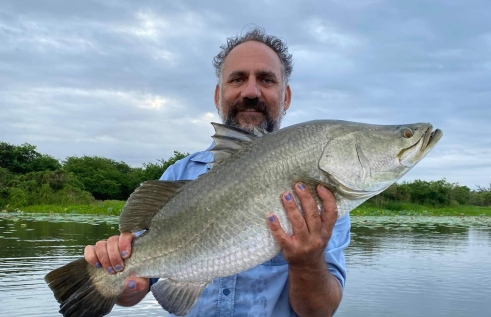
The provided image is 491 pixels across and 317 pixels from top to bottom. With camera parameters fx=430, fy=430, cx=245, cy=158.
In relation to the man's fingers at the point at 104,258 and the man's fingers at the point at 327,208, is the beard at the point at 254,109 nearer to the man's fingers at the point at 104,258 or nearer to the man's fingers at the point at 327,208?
the man's fingers at the point at 327,208

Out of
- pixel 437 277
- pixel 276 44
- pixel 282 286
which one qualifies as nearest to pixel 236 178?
pixel 282 286

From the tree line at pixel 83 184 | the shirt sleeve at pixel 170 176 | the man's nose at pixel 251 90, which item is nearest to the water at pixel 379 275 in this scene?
the shirt sleeve at pixel 170 176

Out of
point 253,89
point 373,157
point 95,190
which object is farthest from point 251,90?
point 95,190

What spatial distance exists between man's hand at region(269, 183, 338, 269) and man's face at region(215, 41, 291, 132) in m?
1.45

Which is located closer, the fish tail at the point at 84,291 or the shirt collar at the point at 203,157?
the fish tail at the point at 84,291

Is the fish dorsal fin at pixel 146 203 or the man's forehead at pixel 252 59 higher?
the man's forehead at pixel 252 59

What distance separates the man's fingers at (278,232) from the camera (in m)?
2.15

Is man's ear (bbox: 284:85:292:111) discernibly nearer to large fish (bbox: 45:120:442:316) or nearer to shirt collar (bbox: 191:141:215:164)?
shirt collar (bbox: 191:141:215:164)

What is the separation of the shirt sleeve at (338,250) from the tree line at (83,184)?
24.7m

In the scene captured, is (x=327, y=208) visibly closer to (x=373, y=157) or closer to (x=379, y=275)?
(x=373, y=157)

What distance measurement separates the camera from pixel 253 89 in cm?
348

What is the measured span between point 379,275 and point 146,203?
5.56 m

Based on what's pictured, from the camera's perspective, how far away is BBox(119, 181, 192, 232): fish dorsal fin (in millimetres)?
2535

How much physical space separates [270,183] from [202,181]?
44cm
